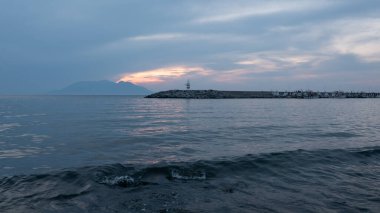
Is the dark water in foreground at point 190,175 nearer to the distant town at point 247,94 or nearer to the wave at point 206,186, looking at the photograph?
the wave at point 206,186

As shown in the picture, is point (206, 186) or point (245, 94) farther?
point (245, 94)

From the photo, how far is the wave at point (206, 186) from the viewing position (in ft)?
30.2

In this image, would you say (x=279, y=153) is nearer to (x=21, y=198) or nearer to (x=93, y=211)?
(x=93, y=211)

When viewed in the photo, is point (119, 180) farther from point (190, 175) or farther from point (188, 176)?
point (190, 175)

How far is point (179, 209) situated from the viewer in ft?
28.7

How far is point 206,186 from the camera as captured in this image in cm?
1108

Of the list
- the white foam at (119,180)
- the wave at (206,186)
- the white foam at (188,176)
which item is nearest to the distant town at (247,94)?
the wave at (206,186)

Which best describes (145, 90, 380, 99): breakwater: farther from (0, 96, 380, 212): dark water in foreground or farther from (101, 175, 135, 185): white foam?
(101, 175, 135, 185): white foam

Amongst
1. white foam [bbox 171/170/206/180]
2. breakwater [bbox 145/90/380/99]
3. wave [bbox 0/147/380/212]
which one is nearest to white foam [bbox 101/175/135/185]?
wave [bbox 0/147/380/212]

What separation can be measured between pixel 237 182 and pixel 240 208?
277 centimetres

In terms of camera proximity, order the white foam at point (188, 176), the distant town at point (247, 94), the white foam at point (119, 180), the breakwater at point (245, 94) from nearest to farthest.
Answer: the white foam at point (119, 180)
the white foam at point (188, 176)
the breakwater at point (245, 94)
the distant town at point (247, 94)

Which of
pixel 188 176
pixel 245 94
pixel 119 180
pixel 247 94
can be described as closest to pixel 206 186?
pixel 188 176

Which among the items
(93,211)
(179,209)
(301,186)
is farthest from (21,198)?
(301,186)

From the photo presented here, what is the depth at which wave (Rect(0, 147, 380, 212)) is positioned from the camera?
9.20 meters
